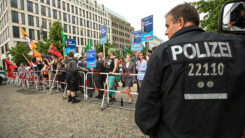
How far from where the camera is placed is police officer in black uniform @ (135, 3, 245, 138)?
0.96m

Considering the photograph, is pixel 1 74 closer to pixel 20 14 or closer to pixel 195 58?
pixel 195 58

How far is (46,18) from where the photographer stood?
39656mm

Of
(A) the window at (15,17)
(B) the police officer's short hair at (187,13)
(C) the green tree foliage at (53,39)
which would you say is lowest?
(B) the police officer's short hair at (187,13)

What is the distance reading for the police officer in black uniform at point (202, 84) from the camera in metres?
0.96

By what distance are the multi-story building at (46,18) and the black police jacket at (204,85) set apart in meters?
22.4

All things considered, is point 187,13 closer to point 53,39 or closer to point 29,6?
point 53,39

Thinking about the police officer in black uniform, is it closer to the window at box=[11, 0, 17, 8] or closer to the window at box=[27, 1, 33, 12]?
the window at box=[11, 0, 17, 8]

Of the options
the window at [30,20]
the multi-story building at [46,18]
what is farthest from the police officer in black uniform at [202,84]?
the window at [30,20]

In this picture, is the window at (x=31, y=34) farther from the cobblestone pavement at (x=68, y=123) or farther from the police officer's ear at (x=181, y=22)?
the police officer's ear at (x=181, y=22)

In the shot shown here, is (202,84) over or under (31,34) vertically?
under

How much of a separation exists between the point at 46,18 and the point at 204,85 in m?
47.8

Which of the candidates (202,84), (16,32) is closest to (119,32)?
(16,32)

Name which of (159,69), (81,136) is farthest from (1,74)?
(159,69)

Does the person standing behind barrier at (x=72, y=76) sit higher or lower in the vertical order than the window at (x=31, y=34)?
lower
